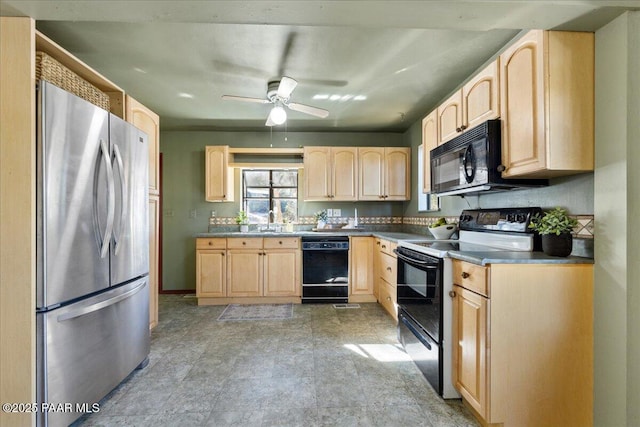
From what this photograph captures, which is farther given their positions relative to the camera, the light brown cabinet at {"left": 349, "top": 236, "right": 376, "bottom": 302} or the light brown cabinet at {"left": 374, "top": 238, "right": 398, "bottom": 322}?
the light brown cabinet at {"left": 349, "top": 236, "right": 376, "bottom": 302}

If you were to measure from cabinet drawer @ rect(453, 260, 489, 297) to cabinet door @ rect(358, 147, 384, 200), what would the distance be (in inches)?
93.6

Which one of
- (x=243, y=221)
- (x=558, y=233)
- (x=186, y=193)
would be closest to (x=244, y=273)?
(x=243, y=221)

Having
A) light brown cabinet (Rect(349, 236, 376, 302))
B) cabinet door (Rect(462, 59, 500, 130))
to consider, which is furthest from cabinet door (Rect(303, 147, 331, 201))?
cabinet door (Rect(462, 59, 500, 130))

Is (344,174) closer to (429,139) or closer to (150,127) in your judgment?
(429,139)

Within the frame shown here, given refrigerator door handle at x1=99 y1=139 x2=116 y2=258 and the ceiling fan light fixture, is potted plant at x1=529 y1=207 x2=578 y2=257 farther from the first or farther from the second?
refrigerator door handle at x1=99 y1=139 x2=116 y2=258

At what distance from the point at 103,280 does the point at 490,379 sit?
86.3 inches

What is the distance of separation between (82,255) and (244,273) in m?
2.25

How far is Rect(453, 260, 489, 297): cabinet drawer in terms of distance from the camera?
1479mm

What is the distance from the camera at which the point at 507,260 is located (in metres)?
1.42

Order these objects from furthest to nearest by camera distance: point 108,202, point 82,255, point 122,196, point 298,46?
point 298,46
point 122,196
point 108,202
point 82,255

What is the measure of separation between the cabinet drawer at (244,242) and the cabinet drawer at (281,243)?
102 mm

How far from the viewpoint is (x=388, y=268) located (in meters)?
3.23

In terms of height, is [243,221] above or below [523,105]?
below

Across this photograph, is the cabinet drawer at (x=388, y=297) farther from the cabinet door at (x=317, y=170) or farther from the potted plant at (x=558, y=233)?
the potted plant at (x=558, y=233)
